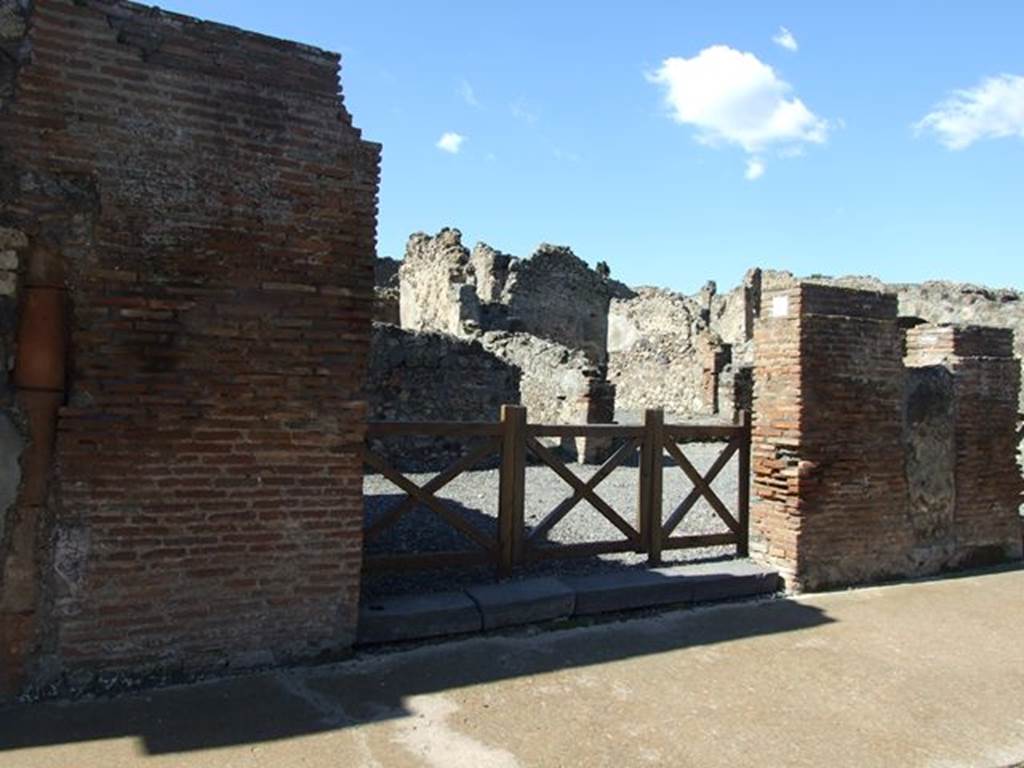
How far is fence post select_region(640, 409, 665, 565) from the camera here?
610cm

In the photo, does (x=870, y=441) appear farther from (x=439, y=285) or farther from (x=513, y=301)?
(x=513, y=301)

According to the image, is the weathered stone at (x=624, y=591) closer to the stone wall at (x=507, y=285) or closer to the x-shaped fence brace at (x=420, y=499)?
the x-shaped fence brace at (x=420, y=499)

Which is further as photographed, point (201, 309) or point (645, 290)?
point (645, 290)

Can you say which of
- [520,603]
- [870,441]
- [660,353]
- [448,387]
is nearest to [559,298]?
[660,353]

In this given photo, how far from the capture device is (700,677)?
4223 mm

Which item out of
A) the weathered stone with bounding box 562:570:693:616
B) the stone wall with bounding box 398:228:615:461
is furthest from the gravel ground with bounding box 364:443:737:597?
the stone wall with bounding box 398:228:615:461

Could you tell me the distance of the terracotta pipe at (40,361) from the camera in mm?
3664

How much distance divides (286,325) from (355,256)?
56cm

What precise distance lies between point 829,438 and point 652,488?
146 cm

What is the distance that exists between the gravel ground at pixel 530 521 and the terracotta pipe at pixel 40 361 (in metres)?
2.15

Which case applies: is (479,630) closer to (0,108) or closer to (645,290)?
(0,108)

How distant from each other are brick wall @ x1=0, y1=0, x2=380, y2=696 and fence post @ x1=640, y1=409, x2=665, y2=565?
2664 mm

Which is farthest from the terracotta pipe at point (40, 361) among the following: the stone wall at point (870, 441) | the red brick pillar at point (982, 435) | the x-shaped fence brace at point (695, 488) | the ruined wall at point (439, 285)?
the ruined wall at point (439, 285)

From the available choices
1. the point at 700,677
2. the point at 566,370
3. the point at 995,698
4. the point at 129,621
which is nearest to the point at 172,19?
the point at 129,621
